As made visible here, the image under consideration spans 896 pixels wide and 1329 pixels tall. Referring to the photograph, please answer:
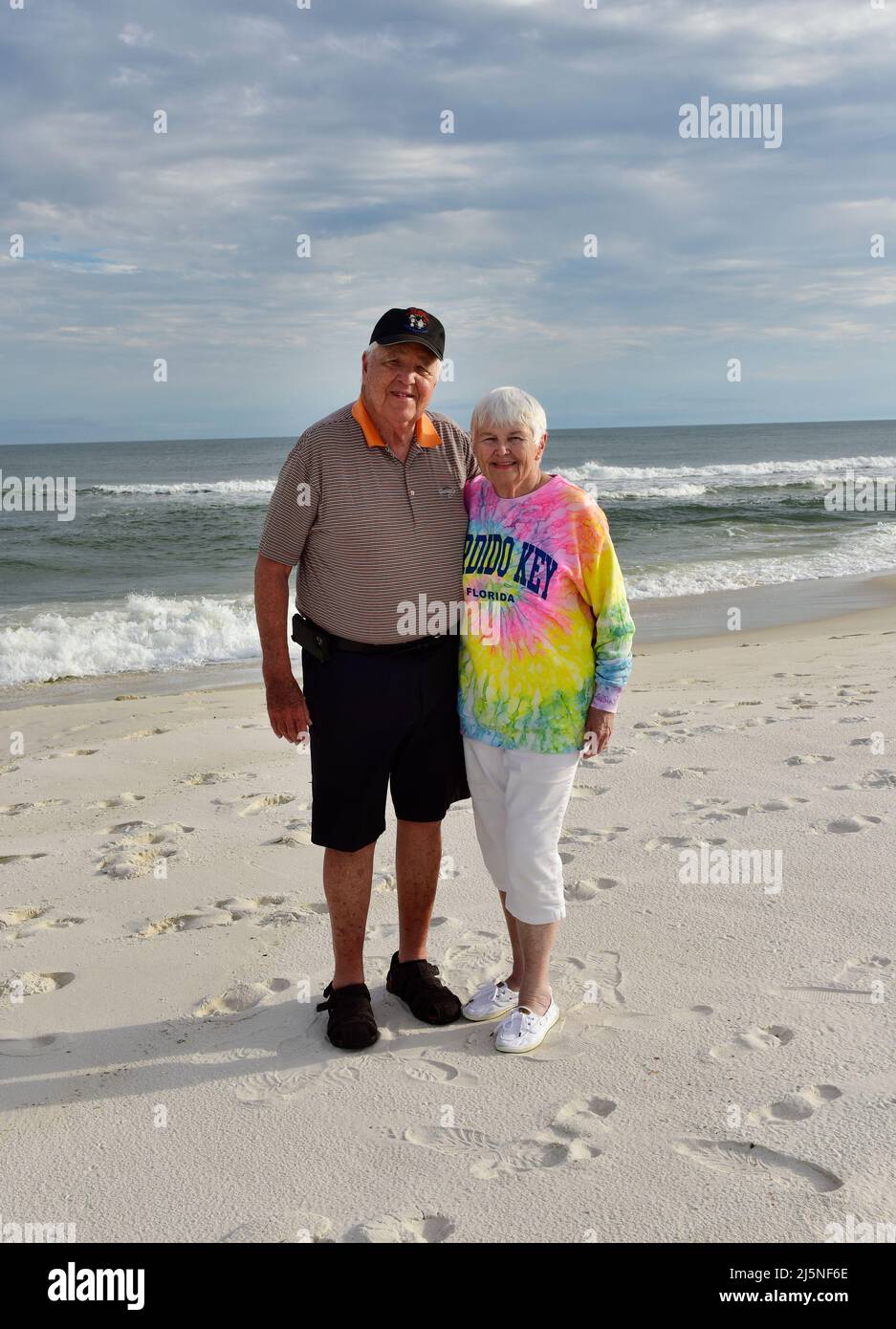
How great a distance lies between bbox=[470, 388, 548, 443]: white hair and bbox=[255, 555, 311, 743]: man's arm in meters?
0.71

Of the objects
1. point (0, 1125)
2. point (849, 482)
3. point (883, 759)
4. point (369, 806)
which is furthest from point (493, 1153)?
point (849, 482)

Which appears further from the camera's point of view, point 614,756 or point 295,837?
point 614,756

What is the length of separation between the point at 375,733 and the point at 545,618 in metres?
0.62

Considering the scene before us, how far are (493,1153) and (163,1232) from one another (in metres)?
0.78

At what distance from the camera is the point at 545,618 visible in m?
2.93

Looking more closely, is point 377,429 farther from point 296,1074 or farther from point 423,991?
point 296,1074

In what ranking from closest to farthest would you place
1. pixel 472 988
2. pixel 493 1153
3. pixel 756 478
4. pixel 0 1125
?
pixel 493 1153 < pixel 0 1125 < pixel 472 988 < pixel 756 478

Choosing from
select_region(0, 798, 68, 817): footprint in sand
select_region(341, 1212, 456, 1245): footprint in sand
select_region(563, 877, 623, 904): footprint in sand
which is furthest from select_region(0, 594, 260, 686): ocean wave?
select_region(341, 1212, 456, 1245): footprint in sand

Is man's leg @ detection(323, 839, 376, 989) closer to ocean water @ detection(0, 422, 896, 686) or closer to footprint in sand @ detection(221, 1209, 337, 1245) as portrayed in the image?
footprint in sand @ detection(221, 1209, 337, 1245)

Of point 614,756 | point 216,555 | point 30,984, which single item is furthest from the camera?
point 216,555

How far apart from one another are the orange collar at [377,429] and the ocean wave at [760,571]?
11414 millimetres

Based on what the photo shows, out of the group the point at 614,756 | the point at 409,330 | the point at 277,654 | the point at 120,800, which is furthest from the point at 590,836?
the point at 120,800
